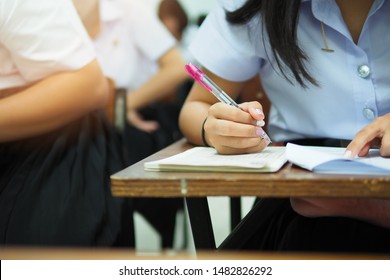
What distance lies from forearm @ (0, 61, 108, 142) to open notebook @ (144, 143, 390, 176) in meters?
0.37

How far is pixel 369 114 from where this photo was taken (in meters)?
1.01

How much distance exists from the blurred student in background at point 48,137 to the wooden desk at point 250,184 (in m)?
0.41

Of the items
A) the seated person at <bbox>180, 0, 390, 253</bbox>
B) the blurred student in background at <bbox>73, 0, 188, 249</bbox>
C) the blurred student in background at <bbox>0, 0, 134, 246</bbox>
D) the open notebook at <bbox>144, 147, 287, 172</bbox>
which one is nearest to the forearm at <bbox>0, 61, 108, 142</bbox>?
the blurred student in background at <bbox>0, 0, 134, 246</bbox>

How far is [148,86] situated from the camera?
8.78 ft

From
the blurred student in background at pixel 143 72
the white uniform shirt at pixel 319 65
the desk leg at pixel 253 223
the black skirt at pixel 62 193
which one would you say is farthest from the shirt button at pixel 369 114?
the blurred student in background at pixel 143 72

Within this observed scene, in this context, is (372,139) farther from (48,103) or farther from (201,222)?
(48,103)

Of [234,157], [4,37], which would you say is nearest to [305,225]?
[234,157]

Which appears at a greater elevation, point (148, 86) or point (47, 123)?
point (47, 123)

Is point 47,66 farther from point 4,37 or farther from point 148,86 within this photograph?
point 148,86

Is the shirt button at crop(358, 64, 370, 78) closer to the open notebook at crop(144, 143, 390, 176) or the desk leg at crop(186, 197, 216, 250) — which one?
the open notebook at crop(144, 143, 390, 176)

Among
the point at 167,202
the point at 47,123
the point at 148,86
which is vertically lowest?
the point at 167,202

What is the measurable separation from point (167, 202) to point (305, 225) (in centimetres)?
127

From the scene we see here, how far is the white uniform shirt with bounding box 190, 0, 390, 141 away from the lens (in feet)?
3.31

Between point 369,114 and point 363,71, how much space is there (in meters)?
0.08
